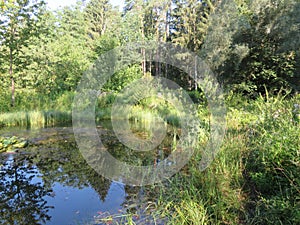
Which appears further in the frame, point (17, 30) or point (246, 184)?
point (17, 30)

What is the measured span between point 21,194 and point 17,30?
25.6 ft

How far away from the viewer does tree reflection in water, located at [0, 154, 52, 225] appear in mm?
2316

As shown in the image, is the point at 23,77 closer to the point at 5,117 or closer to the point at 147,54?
the point at 5,117

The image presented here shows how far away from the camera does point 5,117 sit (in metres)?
7.08

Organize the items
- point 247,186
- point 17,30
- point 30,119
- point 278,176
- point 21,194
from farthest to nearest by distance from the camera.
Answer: point 17,30 → point 30,119 → point 21,194 → point 247,186 → point 278,176

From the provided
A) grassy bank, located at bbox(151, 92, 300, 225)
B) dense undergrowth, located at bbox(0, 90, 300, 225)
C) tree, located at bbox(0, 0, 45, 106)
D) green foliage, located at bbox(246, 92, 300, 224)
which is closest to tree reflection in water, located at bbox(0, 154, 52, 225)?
dense undergrowth, located at bbox(0, 90, 300, 225)

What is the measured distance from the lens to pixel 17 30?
865cm

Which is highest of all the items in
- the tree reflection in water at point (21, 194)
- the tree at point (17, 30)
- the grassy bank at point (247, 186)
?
the tree at point (17, 30)

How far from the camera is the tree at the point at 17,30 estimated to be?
816 centimetres

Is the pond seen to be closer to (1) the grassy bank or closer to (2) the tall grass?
(1) the grassy bank

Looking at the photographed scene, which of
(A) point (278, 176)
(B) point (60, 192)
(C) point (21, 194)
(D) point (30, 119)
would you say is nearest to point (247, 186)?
(A) point (278, 176)

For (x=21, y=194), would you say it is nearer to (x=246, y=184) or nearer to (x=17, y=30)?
(x=246, y=184)

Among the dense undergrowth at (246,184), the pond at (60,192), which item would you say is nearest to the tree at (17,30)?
the pond at (60,192)

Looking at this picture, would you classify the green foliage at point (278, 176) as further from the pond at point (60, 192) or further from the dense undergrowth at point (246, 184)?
the pond at point (60, 192)
